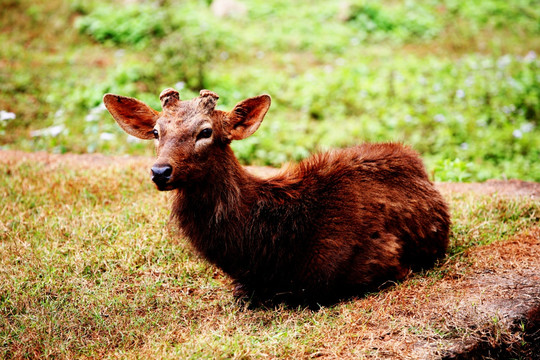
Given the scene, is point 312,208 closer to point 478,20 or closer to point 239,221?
point 239,221

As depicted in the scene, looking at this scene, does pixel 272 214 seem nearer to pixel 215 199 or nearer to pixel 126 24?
pixel 215 199

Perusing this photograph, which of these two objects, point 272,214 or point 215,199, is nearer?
point 215,199

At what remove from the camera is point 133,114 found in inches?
160

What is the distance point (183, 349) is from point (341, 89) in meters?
7.60

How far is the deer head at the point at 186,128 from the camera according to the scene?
3535 mm

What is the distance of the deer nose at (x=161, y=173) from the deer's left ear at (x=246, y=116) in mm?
662

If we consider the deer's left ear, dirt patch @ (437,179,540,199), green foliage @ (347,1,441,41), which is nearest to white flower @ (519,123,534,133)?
dirt patch @ (437,179,540,199)

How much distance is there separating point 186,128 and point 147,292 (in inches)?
55.0

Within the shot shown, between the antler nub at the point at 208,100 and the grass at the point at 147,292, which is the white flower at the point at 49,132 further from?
the antler nub at the point at 208,100

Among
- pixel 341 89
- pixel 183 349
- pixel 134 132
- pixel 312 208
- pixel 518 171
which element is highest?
pixel 134 132

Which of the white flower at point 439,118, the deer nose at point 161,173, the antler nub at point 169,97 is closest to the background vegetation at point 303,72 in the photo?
the white flower at point 439,118

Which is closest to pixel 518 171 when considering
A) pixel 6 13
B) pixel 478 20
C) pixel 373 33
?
pixel 373 33

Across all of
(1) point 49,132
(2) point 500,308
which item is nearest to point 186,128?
(2) point 500,308

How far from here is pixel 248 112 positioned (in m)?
4.00
